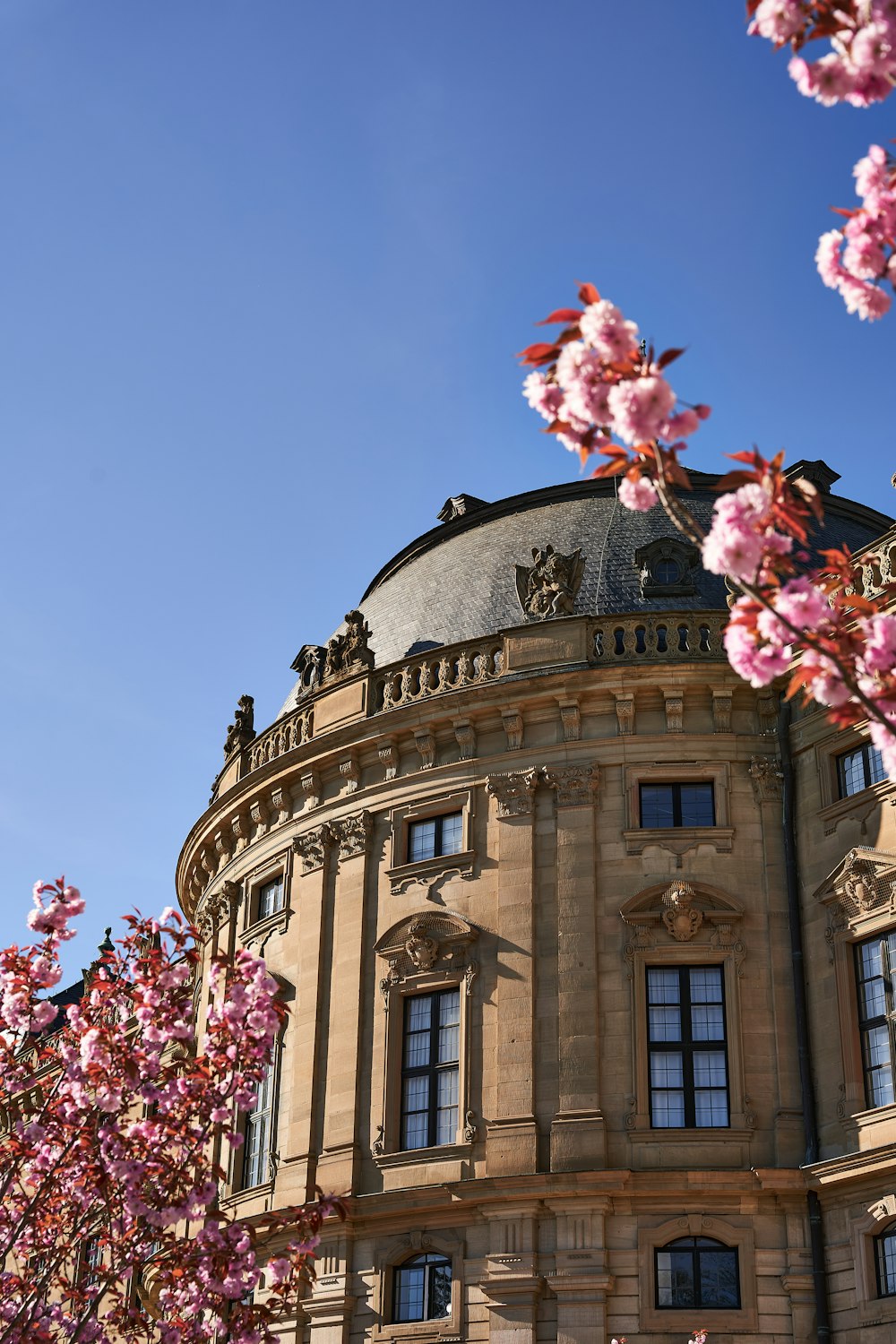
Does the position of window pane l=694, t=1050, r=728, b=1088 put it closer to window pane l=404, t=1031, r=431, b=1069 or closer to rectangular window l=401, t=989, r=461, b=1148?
rectangular window l=401, t=989, r=461, b=1148

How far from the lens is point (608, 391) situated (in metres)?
11.0

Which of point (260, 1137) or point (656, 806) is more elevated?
point (656, 806)

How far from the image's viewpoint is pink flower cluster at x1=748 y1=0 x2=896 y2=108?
9570 millimetres

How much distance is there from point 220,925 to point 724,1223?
47.4 feet

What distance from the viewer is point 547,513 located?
123 ft

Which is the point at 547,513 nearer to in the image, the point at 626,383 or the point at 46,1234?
the point at 46,1234

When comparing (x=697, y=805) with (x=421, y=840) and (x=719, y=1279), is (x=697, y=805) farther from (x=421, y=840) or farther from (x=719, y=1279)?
(x=719, y=1279)

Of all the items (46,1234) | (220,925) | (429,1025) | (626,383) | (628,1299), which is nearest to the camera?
(626,383)

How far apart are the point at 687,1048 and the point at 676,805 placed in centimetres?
452

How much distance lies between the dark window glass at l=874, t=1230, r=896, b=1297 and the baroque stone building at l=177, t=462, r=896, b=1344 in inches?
1.9

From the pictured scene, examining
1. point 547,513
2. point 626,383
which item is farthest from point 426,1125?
point 626,383

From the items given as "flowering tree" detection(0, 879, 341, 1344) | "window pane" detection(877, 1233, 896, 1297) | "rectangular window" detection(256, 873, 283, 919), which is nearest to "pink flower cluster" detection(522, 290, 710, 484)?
"flowering tree" detection(0, 879, 341, 1344)

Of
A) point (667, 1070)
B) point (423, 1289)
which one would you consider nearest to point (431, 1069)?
point (423, 1289)

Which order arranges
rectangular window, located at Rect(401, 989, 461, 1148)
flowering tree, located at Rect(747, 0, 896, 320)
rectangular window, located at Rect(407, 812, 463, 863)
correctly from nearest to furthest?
flowering tree, located at Rect(747, 0, 896, 320) → rectangular window, located at Rect(401, 989, 461, 1148) → rectangular window, located at Rect(407, 812, 463, 863)
